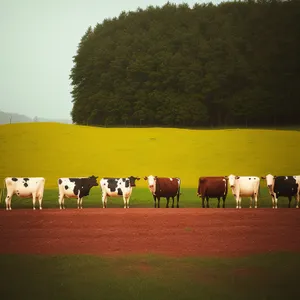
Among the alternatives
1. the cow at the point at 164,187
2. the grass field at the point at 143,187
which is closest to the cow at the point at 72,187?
the grass field at the point at 143,187

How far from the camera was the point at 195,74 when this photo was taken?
37.9m

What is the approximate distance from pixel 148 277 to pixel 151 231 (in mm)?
4215

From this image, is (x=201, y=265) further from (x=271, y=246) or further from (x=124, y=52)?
(x=124, y=52)

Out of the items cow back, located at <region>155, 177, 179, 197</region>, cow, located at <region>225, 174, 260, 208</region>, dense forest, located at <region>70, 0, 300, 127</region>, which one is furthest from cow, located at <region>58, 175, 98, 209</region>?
dense forest, located at <region>70, 0, 300, 127</region>

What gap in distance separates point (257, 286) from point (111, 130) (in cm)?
2281

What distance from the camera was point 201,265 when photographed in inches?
306

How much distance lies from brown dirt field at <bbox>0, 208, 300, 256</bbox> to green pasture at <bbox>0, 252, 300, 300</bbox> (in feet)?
2.34

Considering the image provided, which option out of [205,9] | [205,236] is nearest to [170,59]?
[205,9]

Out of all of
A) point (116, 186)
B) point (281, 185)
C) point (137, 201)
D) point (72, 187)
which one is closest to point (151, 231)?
point (116, 186)

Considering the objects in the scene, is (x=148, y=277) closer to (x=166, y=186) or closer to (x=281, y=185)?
(x=166, y=186)

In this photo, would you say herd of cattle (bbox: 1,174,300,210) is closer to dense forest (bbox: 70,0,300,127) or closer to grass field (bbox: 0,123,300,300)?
grass field (bbox: 0,123,300,300)

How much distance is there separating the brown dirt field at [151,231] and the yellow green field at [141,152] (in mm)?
6723

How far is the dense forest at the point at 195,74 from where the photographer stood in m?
36.0

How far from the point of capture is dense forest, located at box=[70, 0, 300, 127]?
36031mm
